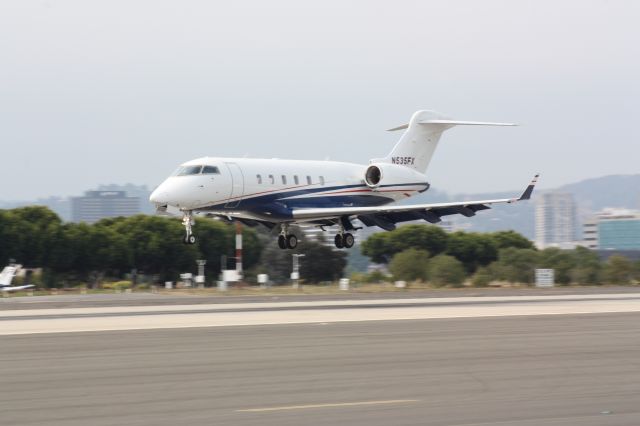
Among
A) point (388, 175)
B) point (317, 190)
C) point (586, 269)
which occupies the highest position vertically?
point (388, 175)

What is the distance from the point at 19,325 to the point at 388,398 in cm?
1324

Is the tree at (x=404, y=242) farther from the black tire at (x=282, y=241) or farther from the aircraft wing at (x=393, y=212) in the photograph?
the black tire at (x=282, y=241)

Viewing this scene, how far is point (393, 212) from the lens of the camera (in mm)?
36188

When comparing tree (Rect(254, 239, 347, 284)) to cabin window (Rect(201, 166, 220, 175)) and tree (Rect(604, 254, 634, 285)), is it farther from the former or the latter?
cabin window (Rect(201, 166, 220, 175))

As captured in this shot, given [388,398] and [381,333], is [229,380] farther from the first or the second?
[381,333]

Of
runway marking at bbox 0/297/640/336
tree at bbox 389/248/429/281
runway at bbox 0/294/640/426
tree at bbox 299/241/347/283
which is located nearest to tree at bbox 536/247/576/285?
tree at bbox 389/248/429/281

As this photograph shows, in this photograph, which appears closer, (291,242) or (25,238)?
(291,242)

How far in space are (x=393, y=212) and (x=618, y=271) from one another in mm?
26020

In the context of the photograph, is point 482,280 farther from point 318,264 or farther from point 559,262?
point 318,264

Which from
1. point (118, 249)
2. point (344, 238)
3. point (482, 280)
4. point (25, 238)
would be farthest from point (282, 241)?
point (25, 238)

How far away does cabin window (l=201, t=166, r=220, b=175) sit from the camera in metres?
31.9

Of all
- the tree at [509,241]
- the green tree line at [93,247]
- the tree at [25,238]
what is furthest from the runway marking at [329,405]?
the tree at [509,241]

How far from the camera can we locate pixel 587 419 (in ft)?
35.9

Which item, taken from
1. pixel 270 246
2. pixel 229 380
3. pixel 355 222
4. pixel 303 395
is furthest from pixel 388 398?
pixel 270 246
